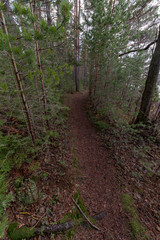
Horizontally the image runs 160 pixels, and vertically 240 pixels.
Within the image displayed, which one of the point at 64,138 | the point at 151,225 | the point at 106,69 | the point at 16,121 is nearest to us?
the point at 151,225

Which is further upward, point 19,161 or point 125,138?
point 19,161

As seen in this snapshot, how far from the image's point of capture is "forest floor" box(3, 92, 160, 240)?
2125 mm

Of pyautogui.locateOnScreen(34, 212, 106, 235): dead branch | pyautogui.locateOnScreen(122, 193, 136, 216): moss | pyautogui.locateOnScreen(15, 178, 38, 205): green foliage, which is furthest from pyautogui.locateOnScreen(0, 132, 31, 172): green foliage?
pyautogui.locateOnScreen(122, 193, 136, 216): moss

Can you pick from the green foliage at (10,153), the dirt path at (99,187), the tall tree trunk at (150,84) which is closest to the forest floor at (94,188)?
the dirt path at (99,187)

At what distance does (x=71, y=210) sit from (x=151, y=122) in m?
5.12

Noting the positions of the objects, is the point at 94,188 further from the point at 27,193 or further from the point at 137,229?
the point at 27,193

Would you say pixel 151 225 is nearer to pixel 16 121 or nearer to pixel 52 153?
pixel 52 153

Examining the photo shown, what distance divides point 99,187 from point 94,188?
0.58 ft

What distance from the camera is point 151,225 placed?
229cm

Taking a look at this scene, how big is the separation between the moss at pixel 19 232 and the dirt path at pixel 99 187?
3.04 feet

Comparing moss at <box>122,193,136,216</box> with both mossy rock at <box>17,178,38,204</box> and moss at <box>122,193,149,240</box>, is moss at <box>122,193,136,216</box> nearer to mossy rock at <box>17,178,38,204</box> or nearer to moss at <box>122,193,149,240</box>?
moss at <box>122,193,149,240</box>

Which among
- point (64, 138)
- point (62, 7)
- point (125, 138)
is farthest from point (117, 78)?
point (62, 7)

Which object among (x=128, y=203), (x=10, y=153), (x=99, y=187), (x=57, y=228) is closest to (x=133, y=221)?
(x=128, y=203)

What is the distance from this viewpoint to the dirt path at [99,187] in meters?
2.17
